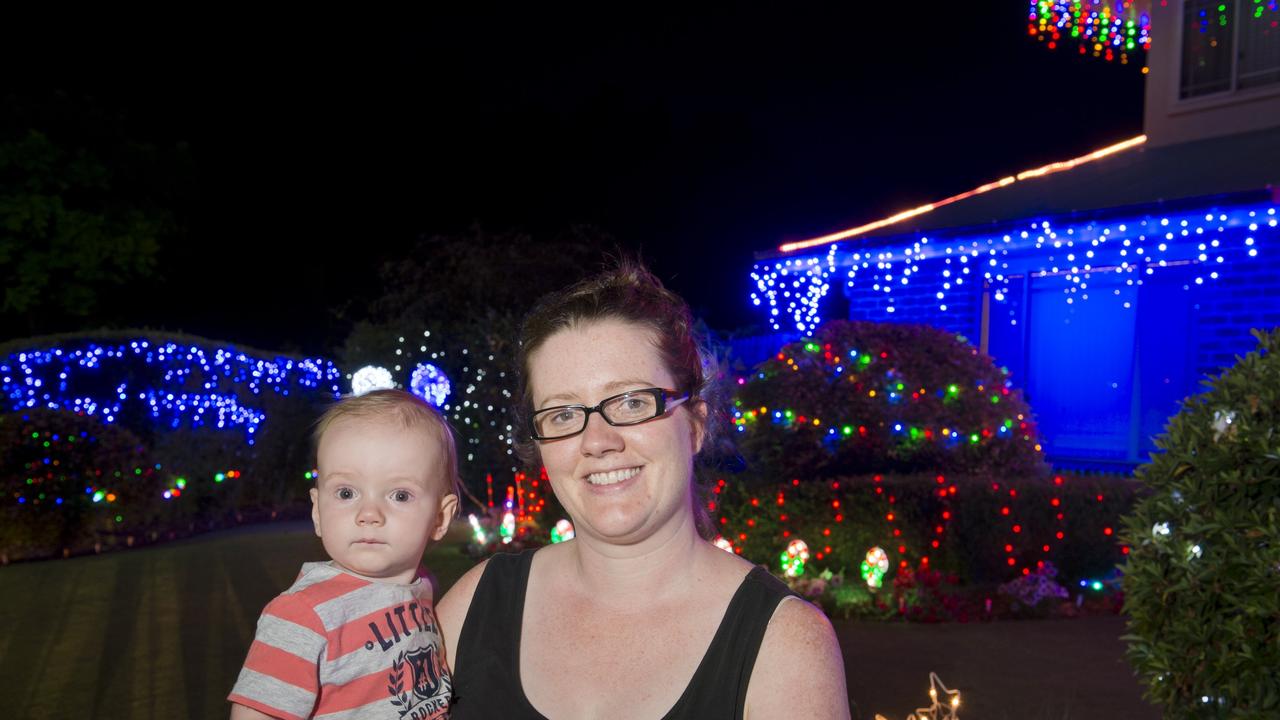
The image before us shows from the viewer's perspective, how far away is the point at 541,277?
1554cm

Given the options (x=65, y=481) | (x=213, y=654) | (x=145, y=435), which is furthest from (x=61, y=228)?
(x=213, y=654)

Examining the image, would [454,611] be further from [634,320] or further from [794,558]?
[794,558]

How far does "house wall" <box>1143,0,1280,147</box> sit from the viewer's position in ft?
37.4

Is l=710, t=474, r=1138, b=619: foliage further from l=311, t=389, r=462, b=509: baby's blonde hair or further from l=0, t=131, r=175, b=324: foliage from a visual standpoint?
l=0, t=131, r=175, b=324: foliage

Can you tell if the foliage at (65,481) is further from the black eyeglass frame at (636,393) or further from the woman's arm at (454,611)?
the black eyeglass frame at (636,393)

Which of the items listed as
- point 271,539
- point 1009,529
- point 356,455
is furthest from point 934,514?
point 271,539

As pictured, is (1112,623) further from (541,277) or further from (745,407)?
(541,277)

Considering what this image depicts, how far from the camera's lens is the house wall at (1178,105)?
11391 millimetres

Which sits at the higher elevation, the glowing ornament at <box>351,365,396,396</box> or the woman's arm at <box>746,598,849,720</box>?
the glowing ornament at <box>351,365,396,396</box>

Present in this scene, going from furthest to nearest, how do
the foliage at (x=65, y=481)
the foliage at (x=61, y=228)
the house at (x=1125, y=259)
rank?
the foliage at (x=61, y=228) < the foliage at (x=65, y=481) < the house at (x=1125, y=259)

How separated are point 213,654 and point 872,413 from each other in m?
5.37

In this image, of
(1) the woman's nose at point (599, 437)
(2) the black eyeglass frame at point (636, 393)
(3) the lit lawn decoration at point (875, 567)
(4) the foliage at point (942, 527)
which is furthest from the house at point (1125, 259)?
(1) the woman's nose at point (599, 437)

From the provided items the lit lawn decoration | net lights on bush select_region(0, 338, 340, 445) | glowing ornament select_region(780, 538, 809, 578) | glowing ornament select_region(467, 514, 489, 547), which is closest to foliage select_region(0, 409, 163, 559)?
net lights on bush select_region(0, 338, 340, 445)

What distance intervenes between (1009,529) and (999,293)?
4.20 metres
